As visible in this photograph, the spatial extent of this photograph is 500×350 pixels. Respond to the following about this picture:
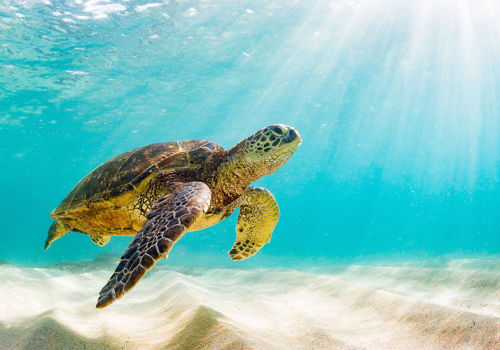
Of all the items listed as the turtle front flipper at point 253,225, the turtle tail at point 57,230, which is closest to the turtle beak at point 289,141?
the turtle front flipper at point 253,225

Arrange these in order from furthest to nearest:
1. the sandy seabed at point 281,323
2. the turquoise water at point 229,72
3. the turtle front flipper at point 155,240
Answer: the turquoise water at point 229,72 → the sandy seabed at point 281,323 → the turtle front flipper at point 155,240

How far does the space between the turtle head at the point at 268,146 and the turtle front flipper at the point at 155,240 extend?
33.6 inches

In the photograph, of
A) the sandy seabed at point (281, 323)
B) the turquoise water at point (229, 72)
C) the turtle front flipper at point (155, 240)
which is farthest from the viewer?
the turquoise water at point (229, 72)

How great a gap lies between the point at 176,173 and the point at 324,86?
947 inches

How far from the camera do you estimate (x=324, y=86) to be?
990 inches

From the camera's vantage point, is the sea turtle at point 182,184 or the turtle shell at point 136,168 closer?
the sea turtle at point 182,184

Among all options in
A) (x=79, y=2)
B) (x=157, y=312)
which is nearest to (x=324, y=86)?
(x=79, y=2)

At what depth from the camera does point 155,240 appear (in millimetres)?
2154

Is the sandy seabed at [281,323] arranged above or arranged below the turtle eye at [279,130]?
below

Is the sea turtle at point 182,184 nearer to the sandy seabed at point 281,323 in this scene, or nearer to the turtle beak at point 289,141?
the turtle beak at point 289,141

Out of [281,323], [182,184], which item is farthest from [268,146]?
[281,323]

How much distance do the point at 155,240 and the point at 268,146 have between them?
1.71 m

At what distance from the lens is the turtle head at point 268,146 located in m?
3.31

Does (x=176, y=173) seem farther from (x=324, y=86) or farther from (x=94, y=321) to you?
(x=324, y=86)
